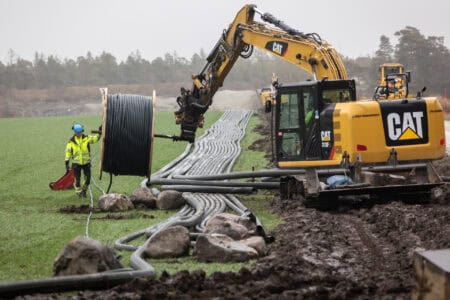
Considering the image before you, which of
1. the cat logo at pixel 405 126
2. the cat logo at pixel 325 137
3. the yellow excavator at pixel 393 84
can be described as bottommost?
the cat logo at pixel 325 137

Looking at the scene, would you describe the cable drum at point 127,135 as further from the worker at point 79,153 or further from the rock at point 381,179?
the rock at point 381,179

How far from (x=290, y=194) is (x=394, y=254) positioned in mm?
7002

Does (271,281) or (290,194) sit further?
(290,194)

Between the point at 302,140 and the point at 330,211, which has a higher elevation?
the point at 302,140

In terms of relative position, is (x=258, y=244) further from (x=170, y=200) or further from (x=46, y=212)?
(x=46, y=212)

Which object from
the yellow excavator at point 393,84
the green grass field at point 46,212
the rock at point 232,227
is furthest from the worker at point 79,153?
the yellow excavator at point 393,84

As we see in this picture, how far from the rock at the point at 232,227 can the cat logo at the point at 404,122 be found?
4.53 meters

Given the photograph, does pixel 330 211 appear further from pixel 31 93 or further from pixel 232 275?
pixel 31 93

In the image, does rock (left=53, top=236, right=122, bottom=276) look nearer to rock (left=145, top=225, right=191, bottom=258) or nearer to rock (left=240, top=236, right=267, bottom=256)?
rock (left=145, top=225, right=191, bottom=258)

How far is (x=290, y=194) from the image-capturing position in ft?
58.4

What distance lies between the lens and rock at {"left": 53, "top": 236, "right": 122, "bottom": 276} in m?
9.68

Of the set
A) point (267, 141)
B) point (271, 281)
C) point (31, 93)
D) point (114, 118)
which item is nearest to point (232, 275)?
point (271, 281)

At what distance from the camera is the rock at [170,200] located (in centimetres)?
1696

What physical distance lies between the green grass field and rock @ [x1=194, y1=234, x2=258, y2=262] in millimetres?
197
